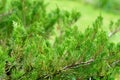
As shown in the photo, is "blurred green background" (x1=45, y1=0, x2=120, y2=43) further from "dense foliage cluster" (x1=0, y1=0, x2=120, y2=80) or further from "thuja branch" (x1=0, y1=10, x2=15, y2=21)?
"dense foliage cluster" (x1=0, y1=0, x2=120, y2=80)

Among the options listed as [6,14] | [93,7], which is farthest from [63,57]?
[93,7]

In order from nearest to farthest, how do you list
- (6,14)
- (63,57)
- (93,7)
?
1. (63,57)
2. (6,14)
3. (93,7)

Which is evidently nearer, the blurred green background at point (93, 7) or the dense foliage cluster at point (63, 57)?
the dense foliage cluster at point (63, 57)

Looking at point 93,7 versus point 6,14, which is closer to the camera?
point 6,14

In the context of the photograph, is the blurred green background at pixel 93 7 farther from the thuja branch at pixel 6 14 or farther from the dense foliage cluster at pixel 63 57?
the dense foliage cluster at pixel 63 57

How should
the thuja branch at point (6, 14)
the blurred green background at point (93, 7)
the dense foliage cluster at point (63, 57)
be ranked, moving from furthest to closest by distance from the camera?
the blurred green background at point (93, 7), the thuja branch at point (6, 14), the dense foliage cluster at point (63, 57)

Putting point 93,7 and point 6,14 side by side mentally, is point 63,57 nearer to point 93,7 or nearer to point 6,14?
point 6,14

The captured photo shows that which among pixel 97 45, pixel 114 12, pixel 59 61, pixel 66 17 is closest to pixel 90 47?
pixel 97 45

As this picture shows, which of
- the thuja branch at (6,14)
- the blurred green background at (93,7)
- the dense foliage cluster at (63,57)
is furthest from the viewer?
the blurred green background at (93,7)

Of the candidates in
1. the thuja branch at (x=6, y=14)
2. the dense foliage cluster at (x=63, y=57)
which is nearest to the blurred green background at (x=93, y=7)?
the thuja branch at (x=6, y=14)

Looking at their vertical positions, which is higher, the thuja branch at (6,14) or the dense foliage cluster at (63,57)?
the thuja branch at (6,14)

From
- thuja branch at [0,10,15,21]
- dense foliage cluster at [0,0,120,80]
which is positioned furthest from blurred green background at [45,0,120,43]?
dense foliage cluster at [0,0,120,80]
